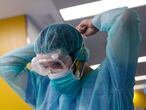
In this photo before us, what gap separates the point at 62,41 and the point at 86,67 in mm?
128

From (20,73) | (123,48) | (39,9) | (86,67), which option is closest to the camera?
(123,48)

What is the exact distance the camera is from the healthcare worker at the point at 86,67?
94 cm

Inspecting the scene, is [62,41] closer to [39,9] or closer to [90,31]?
[90,31]

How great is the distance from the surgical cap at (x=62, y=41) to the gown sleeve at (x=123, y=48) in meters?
0.12

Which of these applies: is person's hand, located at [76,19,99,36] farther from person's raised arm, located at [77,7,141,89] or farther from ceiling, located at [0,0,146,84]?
ceiling, located at [0,0,146,84]

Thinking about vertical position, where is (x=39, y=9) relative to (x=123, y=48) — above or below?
above

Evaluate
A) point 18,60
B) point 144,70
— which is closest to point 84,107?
point 18,60

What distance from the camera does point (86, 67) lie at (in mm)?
1090

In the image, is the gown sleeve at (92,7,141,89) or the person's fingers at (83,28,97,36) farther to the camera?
the person's fingers at (83,28,97,36)

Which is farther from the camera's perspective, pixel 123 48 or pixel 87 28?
pixel 87 28

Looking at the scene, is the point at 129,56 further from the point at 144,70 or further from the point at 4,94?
the point at 144,70


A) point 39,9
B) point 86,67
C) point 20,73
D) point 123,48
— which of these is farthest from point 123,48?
point 39,9

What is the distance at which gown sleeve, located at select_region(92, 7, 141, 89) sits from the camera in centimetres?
93

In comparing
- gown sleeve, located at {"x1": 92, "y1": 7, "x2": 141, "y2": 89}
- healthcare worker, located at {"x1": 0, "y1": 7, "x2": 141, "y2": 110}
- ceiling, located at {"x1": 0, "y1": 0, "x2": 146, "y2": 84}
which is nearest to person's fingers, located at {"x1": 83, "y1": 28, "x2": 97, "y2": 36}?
healthcare worker, located at {"x1": 0, "y1": 7, "x2": 141, "y2": 110}
